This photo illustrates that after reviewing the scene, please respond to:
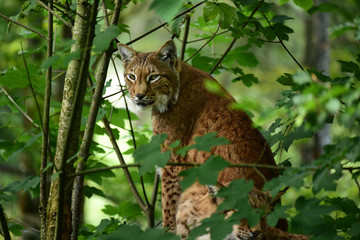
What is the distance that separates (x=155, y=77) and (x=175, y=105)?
32 centimetres

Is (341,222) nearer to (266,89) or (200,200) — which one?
(200,200)

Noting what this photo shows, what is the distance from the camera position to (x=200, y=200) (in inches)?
151

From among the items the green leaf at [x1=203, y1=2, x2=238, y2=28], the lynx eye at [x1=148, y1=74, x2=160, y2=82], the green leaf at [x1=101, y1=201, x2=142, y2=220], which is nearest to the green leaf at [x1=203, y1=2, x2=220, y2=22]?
the green leaf at [x1=203, y1=2, x2=238, y2=28]

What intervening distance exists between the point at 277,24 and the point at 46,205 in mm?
2611

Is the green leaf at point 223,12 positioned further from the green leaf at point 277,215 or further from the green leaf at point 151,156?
the green leaf at point 277,215

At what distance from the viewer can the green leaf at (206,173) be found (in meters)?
2.24

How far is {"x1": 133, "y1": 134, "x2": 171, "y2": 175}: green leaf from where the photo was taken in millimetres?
2197

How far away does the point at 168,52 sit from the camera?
14.8 feet

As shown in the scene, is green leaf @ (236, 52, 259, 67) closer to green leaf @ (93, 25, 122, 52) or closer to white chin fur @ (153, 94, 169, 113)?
white chin fur @ (153, 94, 169, 113)

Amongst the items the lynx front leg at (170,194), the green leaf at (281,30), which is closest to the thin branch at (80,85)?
the lynx front leg at (170,194)

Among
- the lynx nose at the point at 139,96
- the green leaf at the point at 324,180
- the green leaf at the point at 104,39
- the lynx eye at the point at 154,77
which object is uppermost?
the lynx eye at the point at 154,77

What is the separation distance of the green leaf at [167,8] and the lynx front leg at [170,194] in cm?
263

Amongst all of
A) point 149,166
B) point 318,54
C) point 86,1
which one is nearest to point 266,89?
point 318,54

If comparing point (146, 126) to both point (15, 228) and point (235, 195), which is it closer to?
point (15, 228)
